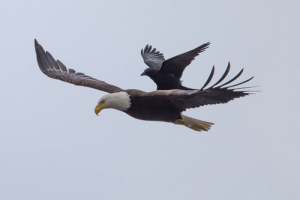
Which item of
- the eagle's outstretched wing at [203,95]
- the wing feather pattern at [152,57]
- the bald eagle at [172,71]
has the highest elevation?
the wing feather pattern at [152,57]

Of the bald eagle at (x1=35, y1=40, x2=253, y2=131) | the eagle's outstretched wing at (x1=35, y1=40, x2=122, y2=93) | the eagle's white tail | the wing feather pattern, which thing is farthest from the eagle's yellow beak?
the wing feather pattern

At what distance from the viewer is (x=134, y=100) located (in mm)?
15625

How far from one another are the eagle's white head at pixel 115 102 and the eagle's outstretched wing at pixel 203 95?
2.02 ft

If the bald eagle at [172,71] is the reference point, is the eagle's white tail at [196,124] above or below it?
below

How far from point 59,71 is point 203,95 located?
5195 millimetres

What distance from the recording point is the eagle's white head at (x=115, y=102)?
15742mm

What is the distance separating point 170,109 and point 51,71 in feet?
13.1

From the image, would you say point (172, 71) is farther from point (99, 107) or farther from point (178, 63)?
point (99, 107)

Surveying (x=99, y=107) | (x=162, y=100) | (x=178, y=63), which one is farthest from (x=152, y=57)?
(x=162, y=100)

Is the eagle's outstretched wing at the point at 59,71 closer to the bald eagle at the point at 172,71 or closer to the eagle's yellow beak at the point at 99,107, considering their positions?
the bald eagle at the point at 172,71

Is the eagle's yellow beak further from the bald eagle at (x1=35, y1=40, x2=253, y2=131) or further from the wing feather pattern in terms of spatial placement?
the wing feather pattern

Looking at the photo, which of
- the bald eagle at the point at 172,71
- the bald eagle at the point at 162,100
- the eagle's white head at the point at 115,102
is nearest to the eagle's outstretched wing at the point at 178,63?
the bald eagle at the point at 172,71

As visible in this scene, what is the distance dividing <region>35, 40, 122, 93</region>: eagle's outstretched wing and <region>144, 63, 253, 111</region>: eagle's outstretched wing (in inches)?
102

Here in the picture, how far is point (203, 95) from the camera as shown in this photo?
555 inches
